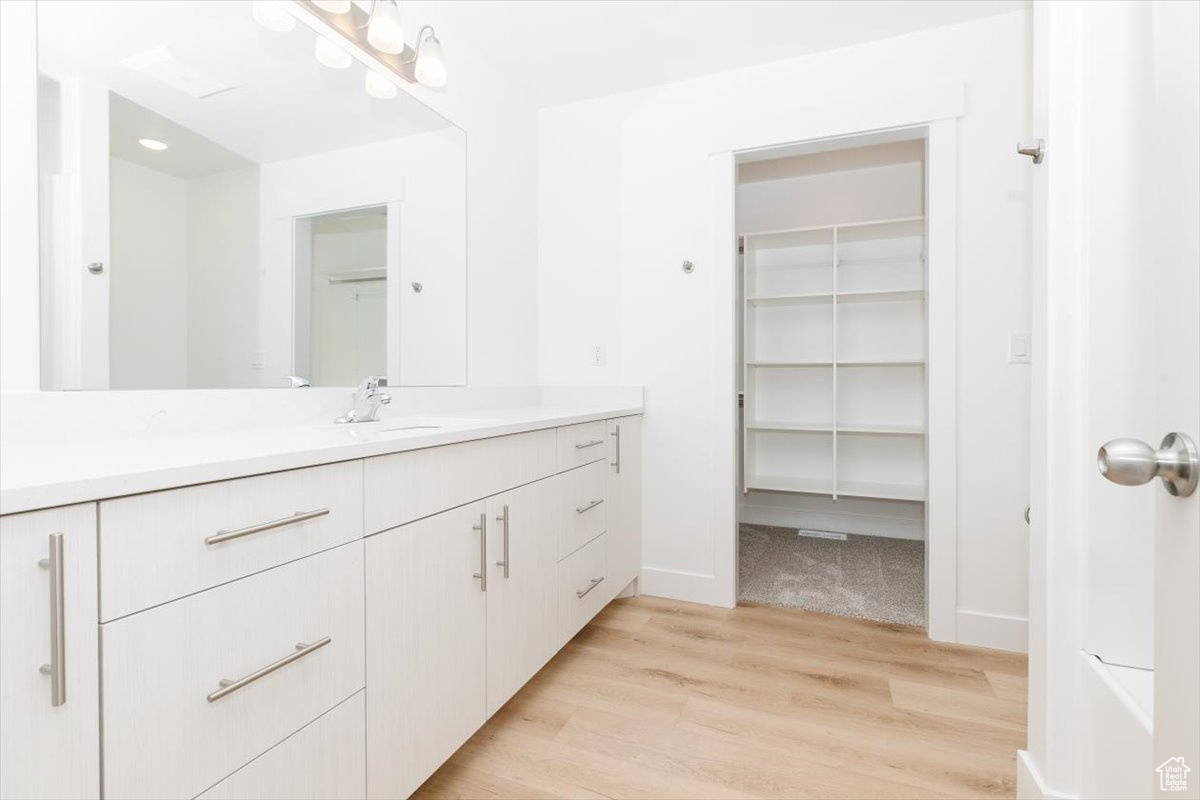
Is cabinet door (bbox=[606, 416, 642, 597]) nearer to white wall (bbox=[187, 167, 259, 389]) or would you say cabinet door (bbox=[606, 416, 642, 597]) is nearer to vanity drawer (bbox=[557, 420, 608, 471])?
vanity drawer (bbox=[557, 420, 608, 471])

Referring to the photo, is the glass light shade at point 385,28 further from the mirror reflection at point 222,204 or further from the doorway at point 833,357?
the doorway at point 833,357

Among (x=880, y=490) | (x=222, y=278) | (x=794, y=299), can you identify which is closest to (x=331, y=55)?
(x=222, y=278)

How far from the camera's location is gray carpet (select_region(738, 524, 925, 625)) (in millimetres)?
2465

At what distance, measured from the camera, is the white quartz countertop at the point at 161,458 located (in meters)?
0.63

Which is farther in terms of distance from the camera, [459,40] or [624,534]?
[624,534]

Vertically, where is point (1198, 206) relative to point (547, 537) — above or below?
above

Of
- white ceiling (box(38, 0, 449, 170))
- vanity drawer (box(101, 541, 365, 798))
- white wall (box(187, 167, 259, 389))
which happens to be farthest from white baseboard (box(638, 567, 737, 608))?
white ceiling (box(38, 0, 449, 170))

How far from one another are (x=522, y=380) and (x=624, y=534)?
0.90m

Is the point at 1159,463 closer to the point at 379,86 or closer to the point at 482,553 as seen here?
the point at 482,553

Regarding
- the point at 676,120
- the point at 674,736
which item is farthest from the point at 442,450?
the point at 676,120

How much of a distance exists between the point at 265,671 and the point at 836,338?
3.35 m

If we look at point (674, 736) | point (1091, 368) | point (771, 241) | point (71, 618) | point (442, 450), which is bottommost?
point (674, 736)

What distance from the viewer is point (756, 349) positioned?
377cm

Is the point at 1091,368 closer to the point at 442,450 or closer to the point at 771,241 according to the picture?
the point at 442,450
